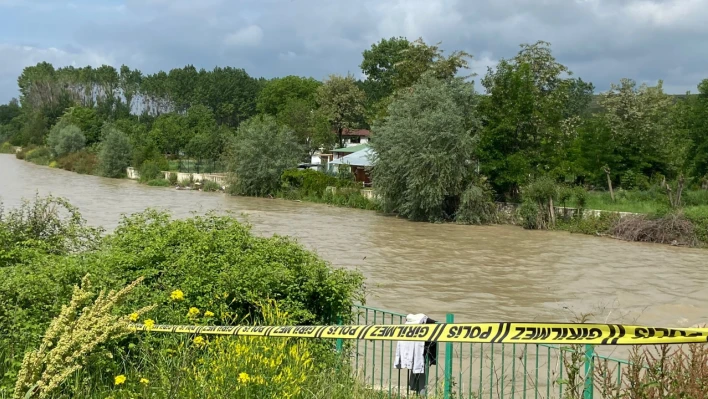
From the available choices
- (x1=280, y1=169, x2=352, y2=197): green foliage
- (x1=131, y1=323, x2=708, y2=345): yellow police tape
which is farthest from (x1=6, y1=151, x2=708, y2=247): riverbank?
(x1=131, y1=323, x2=708, y2=345): yellow police tape

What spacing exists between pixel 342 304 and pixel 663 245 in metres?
24.9

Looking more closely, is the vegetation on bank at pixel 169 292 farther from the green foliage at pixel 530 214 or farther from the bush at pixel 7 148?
the bush at pixel 7 148

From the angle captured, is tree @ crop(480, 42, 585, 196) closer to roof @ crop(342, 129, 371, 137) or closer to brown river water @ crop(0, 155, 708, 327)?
brown river water @ crop(0, 155, 708, 327)

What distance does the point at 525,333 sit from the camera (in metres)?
3.77

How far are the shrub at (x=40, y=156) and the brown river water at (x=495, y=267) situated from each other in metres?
47.4

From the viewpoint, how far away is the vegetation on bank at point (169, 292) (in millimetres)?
5176

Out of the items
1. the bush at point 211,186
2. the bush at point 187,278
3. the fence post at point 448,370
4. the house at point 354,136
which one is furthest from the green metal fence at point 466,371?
the house at point 354,136

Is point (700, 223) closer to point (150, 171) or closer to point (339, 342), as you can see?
point (339, 342)

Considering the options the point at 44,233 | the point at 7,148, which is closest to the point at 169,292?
the point at 44,233

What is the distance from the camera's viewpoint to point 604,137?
40.8 metres

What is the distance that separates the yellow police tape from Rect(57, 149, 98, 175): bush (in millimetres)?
67027

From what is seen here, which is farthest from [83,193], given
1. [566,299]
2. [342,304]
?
[342,304]

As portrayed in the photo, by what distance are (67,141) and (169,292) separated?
8102 centimetres

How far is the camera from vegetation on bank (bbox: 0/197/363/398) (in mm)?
5176
